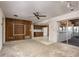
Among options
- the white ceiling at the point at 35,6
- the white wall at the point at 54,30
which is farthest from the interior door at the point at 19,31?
the white ceiling at the point at 35,6

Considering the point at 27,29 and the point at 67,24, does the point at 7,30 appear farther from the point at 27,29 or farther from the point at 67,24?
the point at 67,24

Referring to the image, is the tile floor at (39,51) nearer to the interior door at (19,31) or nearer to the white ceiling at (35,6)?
the white ceiling at (35,6)

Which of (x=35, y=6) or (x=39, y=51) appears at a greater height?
(x=35, y=6)

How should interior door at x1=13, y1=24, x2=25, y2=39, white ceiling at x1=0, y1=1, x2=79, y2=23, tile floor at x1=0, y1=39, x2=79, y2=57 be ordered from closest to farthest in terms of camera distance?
tile floor at x1=0, y1=39, x2=79, y2=57 → white ceiling at x1=0, y1=1, x2=79, y2=23 → interior door at x1=13, y1=24, x2=25, y2=39

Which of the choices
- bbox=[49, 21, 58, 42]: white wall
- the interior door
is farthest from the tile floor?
the interior door

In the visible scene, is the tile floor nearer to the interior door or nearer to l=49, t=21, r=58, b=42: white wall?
l=49, t=21, r=58, b=42: white wall

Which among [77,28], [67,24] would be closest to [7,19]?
[67,24]

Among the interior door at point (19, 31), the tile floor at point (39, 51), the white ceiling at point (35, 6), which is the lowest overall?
the tile floor at point (39, 51)

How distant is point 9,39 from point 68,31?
5203 mm

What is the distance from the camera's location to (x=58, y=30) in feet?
22.8

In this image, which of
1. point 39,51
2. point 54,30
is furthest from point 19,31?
point 39,51

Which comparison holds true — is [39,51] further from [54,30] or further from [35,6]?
[54,30]

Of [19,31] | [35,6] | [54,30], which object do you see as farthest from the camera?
[19,31]

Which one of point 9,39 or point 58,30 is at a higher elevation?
point 58,30
